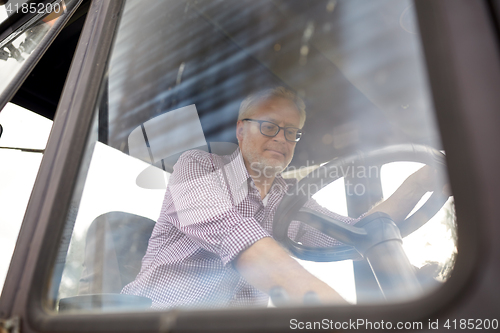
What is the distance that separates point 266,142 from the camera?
5.18 feet

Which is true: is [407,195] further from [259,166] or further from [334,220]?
[259,166]

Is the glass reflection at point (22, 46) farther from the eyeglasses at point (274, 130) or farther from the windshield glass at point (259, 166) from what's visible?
the eyeglasses at point (274, 130)

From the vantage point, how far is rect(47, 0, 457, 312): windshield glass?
642 millimetres

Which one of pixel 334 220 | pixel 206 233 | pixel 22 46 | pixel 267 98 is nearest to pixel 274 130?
pixel 267 98

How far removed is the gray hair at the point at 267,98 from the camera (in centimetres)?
166

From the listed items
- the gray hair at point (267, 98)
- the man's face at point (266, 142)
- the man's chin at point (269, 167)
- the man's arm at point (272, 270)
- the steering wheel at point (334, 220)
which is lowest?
the man's arm at point (272, 270)

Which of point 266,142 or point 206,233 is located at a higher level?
point 266,142

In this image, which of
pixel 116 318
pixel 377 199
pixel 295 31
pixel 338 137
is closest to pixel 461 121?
pixel 116 318

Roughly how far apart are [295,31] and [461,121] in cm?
186

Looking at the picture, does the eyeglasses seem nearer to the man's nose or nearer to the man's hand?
the man's nose

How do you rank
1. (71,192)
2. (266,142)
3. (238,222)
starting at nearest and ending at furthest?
(71,192), (238,222), (266,142)

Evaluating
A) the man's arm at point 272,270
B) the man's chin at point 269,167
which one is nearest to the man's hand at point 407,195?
the man's arm at point 272,270

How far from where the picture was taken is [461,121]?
0.35m

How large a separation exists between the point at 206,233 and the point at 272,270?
11.0 inches
